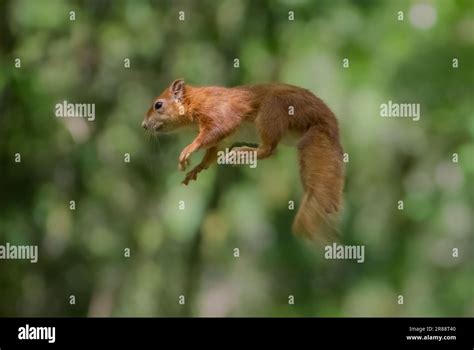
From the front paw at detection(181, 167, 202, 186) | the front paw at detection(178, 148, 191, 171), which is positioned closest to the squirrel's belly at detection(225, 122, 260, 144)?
the front paw at detection(178, 148, 191, 171)

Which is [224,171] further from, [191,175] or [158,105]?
[158,105]

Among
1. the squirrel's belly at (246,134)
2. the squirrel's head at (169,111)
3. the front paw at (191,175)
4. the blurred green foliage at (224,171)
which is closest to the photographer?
the squirrel's belly at (246,134)

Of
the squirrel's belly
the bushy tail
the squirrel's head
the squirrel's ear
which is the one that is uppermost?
the squirrel's ear

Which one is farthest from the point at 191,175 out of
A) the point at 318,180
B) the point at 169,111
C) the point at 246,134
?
the point at 318,180

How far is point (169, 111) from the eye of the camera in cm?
334

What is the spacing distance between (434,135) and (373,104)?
286 mm

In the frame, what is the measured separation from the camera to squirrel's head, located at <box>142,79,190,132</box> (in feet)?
10.8

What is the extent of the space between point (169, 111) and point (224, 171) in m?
0.45

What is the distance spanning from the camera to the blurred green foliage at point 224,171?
3.72m

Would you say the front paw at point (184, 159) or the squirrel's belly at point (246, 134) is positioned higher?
the squirrel's belly at point (246, 134)

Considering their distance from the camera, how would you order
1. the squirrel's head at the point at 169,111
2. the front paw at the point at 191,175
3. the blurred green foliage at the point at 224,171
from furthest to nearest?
the blurred green foliage at the point at 224,171 < the front paw at the point at 191,175 < the squirrel's head at the point at 169,111

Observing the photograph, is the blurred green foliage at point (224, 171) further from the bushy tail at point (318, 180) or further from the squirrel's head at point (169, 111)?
the bushy tail at point (318, 180)

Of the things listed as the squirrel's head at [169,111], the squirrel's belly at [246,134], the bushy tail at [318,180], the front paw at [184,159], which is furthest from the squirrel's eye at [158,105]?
the bushy tail at [318,180]

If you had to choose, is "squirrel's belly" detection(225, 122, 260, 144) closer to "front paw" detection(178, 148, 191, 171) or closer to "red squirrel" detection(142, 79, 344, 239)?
"red squirrel" detection(142, 79, 344, 239)
